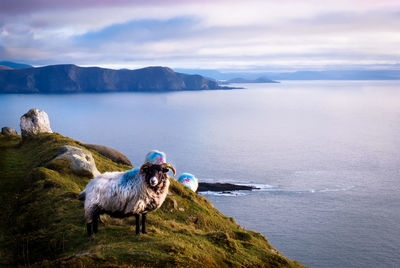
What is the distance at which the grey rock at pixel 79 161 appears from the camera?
28602mm

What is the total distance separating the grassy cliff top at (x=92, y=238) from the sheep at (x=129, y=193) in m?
1.09

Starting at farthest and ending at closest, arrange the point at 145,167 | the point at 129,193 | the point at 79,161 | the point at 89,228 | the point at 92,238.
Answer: the point at 79,161 < the point at 89,228 < the point at 92,238 < the point at 129,193 < the point at 145,167

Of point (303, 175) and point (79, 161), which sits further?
point (303, 175)

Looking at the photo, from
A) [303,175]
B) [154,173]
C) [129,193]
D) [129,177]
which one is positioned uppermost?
[154,173]

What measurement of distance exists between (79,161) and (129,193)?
1526 cm

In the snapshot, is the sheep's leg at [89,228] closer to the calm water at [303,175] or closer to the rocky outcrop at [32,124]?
the rocky outcrop at [32,124]

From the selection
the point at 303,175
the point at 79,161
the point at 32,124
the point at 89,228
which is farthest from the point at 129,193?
the point at 303,175

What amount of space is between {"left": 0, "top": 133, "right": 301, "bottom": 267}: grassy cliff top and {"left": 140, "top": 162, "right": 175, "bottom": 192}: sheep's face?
223 cm

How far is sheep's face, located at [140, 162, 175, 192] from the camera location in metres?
14.7

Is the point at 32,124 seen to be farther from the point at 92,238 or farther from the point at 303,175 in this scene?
the point at 303,175

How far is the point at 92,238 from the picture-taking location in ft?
50.6

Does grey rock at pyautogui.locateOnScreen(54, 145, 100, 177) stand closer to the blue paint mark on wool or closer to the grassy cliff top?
the grassy cliff top

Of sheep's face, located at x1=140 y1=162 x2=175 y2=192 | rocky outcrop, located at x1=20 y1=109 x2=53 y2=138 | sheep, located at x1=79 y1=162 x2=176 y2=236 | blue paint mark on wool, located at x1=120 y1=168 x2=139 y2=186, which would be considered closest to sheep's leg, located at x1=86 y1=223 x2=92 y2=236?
sheep, located at x1=79 y1=162 x2=176 y2=236

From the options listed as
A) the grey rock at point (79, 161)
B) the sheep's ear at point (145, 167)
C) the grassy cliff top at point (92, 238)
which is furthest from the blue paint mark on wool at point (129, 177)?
the grey rock at point (79, 161)
